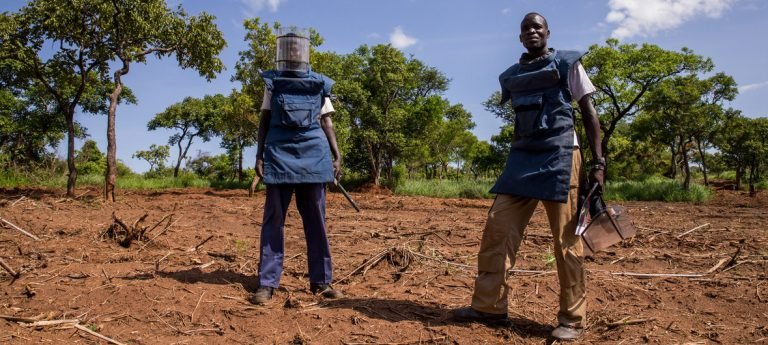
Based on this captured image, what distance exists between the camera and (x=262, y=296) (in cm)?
360

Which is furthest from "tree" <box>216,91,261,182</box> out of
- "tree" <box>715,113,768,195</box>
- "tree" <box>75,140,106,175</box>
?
"tree" <box>715,113,768,195</box>

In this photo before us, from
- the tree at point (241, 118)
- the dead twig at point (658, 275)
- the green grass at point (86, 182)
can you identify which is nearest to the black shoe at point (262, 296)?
the dead twig at point (658, 275)

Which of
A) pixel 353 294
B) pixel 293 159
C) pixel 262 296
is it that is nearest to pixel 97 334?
pixel 262 296

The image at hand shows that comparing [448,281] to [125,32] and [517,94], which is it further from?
[125,32]

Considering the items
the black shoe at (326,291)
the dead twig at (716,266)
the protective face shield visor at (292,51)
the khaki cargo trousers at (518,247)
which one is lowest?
the black shoe at (326,291)

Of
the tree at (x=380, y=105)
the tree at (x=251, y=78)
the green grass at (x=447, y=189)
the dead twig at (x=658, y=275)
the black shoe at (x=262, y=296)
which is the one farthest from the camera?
the tree at (x=380, y=105)

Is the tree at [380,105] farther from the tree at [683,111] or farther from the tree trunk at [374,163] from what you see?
the tree at [683,111]

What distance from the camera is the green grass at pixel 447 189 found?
21016 millimetres

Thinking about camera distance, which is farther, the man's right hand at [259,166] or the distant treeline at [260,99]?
the distant treeline at [260,99]

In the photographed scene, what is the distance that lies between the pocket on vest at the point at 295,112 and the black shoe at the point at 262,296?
1159 mm

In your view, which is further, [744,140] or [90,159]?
[90,159]

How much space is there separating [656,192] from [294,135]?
2048 cm

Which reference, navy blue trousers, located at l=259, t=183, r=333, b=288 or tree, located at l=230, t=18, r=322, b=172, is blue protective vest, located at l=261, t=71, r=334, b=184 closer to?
navy blue trousers, located at l=259, t=183, r=333, b=288

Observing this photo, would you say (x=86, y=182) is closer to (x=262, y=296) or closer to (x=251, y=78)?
(x=251, y=78)
